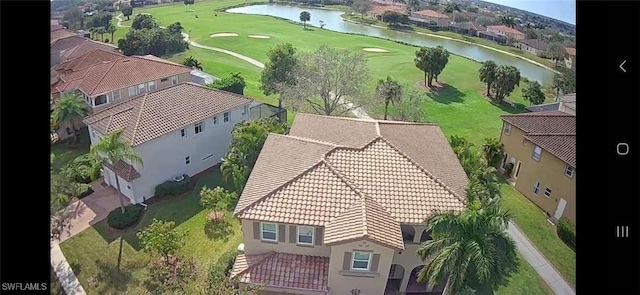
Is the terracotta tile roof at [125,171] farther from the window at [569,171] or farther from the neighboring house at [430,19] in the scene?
the neighboring house at [430,19]

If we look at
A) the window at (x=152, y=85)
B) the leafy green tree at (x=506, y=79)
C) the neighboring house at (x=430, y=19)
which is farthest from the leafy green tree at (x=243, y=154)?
the neighboring house at (x=430, y=19)

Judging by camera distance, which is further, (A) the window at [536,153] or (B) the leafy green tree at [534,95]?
(B) the leafy green tree at [534,95]

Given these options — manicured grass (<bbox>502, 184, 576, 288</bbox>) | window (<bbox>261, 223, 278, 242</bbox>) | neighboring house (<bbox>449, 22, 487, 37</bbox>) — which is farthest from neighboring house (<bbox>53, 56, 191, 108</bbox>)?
neighboring house (<bbox>449, 22, 487, 37</bbox>)

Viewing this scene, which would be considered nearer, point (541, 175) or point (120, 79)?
point (541, 175)

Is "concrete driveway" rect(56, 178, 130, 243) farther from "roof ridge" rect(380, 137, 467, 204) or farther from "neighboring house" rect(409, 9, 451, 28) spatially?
"neighboring house" rect(409, 9, 451, 28)

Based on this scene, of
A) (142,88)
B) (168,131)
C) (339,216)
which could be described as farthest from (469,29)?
(339,216)

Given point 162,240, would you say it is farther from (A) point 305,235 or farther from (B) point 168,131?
(B) point 168,131

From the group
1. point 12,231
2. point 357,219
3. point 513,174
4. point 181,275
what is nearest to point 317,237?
point 357,219
